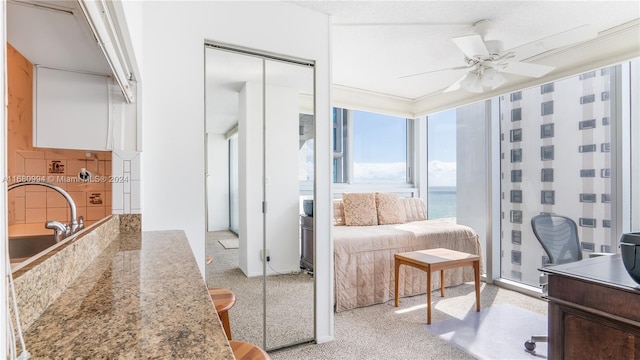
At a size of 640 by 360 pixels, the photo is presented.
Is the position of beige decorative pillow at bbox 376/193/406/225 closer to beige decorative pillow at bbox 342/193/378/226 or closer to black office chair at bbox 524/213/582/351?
beige decorative pillow at bbox 342/193/378/226

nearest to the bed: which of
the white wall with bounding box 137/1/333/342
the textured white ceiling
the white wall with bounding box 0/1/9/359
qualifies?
the white wall with bounding box 137/1/333/342

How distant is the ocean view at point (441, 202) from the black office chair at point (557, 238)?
1.88 metres

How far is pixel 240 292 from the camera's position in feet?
7.32

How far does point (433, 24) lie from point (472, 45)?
43 centimetres

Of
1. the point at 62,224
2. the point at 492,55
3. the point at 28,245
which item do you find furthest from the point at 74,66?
the point at 492,55

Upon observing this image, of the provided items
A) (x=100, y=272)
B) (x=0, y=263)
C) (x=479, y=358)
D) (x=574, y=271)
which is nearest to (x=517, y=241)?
(x=479, y=358)

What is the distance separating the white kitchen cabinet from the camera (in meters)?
0.93

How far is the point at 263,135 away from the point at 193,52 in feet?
2.24

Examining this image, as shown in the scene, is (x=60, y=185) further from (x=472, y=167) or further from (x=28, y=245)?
(x=472, y=167)

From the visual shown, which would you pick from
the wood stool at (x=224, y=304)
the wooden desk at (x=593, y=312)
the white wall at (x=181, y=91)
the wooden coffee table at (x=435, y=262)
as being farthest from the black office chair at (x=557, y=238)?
the white wall at (x=181, y=91)

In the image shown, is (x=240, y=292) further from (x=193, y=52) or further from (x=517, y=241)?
(x=517, y=241)

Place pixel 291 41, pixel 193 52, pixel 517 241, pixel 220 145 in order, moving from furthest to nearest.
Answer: pixel 517 241 < pixel 291 41 < pixel 220 145 < pixel 193 52

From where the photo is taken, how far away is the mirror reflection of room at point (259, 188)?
213 cm

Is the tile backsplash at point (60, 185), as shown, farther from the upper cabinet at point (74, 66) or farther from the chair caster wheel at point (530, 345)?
the chair caster wheel at point (530, 345)
